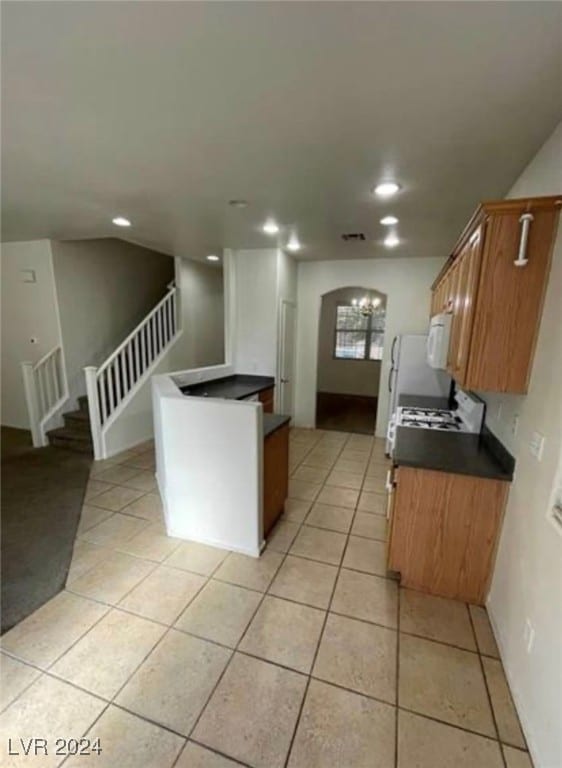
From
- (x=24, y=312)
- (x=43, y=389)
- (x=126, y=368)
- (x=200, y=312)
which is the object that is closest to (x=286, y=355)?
(x=200, y=312)

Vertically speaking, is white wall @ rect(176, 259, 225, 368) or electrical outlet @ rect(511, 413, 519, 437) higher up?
white wall @ rect(176, 259, 225, 368)

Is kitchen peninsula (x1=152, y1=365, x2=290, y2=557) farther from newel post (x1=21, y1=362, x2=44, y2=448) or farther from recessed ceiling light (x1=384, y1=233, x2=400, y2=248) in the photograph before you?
newel post (x1=21, y1=362, x2=44, y2=448)

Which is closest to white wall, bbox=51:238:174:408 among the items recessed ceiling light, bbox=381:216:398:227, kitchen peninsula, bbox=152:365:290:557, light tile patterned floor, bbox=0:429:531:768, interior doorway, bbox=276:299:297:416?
interior doorway, bbox=276:299:297:416

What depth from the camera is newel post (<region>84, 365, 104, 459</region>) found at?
4086mm

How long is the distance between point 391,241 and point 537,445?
3025 millimetres

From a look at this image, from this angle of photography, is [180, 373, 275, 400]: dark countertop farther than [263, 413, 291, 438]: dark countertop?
Yes

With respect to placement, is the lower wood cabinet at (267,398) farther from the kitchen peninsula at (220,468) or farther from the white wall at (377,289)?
the kitchen peninsula at (220,468)

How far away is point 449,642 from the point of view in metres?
1.88

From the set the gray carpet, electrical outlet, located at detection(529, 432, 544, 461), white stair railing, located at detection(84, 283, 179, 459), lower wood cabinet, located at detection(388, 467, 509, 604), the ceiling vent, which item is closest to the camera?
electrical outlet, located at detection(529, 432, 544, 461)

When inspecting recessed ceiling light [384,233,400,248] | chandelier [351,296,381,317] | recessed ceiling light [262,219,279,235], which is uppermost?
recessed ceiling light [262,219,279,235]

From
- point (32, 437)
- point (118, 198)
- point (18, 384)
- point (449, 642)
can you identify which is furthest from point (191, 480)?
point (18, 384)

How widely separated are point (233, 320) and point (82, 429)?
253cm

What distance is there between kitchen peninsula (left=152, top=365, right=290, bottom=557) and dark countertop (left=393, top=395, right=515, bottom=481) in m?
0.95

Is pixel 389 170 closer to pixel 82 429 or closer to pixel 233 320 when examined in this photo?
pixel 233 320
